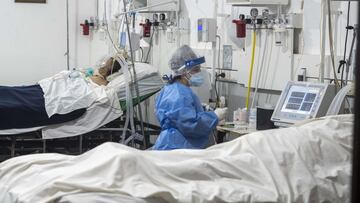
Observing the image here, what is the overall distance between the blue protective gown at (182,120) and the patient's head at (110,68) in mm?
1858

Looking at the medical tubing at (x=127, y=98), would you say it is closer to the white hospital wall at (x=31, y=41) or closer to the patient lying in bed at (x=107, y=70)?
the patient lying in bed at (x=107, y=70)

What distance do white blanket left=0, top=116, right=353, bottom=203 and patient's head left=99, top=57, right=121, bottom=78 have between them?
3.24 m

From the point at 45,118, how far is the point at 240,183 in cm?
316

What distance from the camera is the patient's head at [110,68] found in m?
5.75

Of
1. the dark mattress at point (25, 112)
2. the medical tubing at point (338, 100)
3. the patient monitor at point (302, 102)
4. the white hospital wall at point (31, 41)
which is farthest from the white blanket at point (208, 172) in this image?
the white hospital wall at point (31, 41)

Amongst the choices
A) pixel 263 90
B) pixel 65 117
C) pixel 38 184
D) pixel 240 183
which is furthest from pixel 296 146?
pixel 65 117

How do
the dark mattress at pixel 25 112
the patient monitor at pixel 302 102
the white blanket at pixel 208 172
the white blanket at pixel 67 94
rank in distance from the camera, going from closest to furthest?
1. the white blanket at pixel 208 172
2. the patient monitor at pixel 302 102
3. the dark mattress at pixel 25 112
4. the white blanket at pixel 67 94

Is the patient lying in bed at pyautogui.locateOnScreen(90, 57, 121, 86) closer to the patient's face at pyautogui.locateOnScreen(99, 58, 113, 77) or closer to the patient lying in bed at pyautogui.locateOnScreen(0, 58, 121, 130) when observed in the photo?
the patient's face at pyautogui.locateOnScreen(99, 58, 113, 77)

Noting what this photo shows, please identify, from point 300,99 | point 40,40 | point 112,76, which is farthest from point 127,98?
point 40,40

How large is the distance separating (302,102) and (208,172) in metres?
1.61

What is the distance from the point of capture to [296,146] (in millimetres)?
2596

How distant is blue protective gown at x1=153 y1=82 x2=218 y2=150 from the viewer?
12.4 feet

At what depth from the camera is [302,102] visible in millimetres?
3777

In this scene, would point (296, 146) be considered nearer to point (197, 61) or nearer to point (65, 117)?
point (197, 61)
